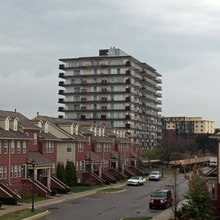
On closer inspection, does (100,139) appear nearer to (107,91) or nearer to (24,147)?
(24,147)

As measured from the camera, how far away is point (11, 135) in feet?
175

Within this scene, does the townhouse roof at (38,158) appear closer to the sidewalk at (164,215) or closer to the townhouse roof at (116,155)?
the sidewalk at (164,215)

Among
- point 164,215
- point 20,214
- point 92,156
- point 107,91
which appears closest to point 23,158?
point 20,214

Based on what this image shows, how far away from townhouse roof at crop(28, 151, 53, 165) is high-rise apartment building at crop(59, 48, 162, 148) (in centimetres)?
7600

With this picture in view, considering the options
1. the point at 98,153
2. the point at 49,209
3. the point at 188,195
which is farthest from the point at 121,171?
the point at 188,195

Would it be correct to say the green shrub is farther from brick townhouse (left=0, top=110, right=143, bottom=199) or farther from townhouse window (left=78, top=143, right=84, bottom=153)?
townhouse window (left=78, top=143, right=84, bottom=153)

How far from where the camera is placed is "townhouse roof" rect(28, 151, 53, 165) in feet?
190

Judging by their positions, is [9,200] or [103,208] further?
[9,200]

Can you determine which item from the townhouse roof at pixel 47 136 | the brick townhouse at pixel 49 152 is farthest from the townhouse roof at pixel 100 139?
the townhouse roof at pixel 47 136

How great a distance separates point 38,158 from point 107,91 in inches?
3247

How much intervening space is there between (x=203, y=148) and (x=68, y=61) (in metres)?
53.3

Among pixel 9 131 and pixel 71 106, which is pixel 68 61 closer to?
pixel 71 106

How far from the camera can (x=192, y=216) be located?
34.9 metres

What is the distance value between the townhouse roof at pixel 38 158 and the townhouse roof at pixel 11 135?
2.88 metres
